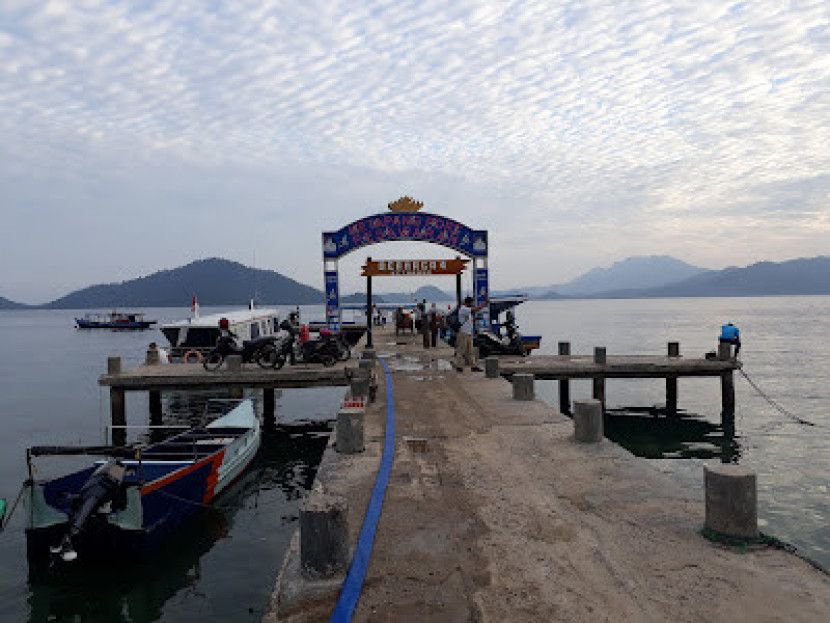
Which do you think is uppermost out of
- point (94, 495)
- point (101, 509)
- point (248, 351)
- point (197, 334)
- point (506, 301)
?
point (506, 301)

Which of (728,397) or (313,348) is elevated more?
(313,348)

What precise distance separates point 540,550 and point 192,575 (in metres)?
7.82

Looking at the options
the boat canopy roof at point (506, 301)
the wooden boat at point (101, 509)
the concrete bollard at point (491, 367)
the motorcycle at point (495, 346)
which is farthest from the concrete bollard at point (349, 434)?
the boat canopy roof at point (506, 301)

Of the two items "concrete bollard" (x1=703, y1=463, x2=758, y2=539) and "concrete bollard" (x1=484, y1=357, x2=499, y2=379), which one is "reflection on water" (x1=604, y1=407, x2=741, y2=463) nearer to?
"concrete bollard" (x1=484, y1=357, x2=499, y2=379)

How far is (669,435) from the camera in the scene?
22.5 meters

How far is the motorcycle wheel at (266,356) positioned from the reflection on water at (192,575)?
6.41 meters

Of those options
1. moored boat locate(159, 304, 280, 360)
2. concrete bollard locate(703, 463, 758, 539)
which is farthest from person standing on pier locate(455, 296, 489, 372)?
moored boat locate(159, 304, 280, 360)

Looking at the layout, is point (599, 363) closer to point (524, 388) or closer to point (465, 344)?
point (465, 344)

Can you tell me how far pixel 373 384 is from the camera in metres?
14.9

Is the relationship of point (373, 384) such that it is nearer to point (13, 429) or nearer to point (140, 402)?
point (13, 429)

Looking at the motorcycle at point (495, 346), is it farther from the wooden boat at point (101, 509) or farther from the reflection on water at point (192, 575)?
the wooden boat at point (101, 509)

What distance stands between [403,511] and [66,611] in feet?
22.2

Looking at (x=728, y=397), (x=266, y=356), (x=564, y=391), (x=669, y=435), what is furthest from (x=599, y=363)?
(x=266, y=356)

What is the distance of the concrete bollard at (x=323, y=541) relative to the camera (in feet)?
17.6
